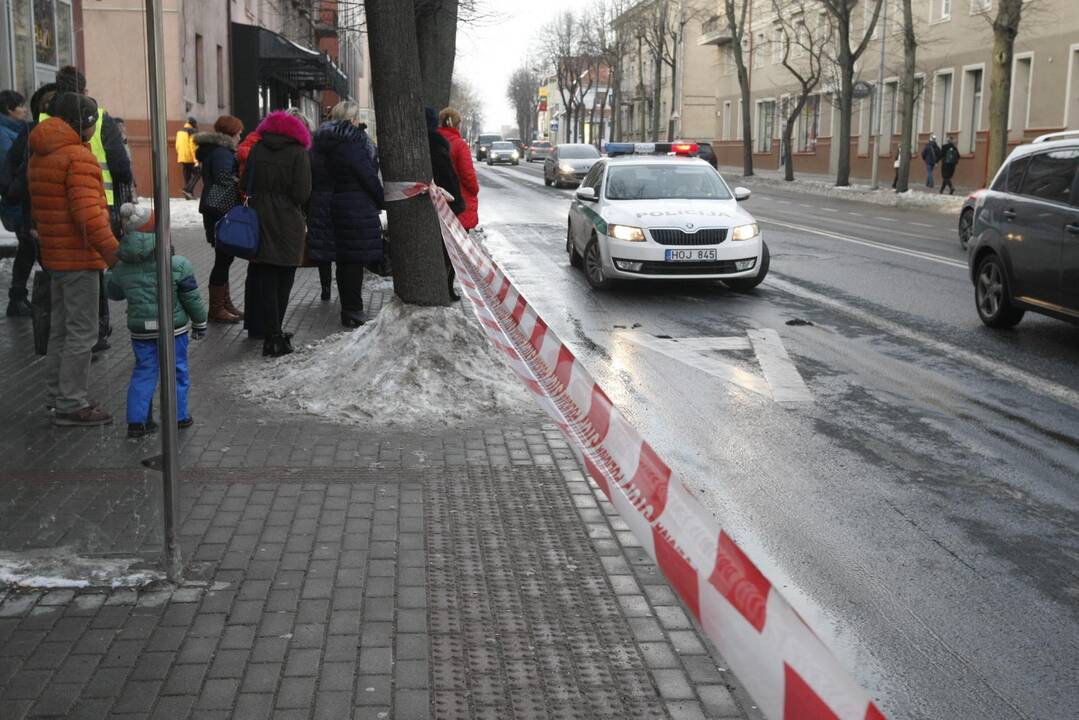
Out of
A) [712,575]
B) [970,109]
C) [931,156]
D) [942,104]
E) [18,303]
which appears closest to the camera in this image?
[712,575]

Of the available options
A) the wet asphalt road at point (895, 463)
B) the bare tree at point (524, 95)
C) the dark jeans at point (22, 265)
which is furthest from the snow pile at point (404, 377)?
the bare tree at point (524, 95)

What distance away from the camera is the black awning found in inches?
1339

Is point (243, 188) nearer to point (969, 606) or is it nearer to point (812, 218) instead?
point (969, 606)

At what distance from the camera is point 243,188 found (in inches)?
408

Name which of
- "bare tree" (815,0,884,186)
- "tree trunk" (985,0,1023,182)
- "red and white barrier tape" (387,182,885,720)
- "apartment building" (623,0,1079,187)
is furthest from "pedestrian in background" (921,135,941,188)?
"red and white barrier tape" (387,182,885,720)

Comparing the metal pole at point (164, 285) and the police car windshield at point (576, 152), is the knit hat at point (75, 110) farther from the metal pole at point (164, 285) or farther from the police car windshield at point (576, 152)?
the police car windshield at point (576, 152)

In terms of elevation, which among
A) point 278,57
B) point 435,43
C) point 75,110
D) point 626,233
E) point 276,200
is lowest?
point 626,233

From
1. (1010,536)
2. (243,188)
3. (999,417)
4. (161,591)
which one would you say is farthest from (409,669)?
(243,188)

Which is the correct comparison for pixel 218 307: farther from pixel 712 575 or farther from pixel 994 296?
pixel 712 575

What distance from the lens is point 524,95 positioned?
15475 centimetres

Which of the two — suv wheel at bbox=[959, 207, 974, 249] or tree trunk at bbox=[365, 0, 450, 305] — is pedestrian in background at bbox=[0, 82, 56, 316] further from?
suv wheel at bbox=[959, 207, 974, 249]

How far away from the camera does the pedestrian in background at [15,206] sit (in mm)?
10023

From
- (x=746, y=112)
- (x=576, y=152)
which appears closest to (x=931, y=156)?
(x=576, y=152)

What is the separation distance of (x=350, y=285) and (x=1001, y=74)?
23636 millimetres
